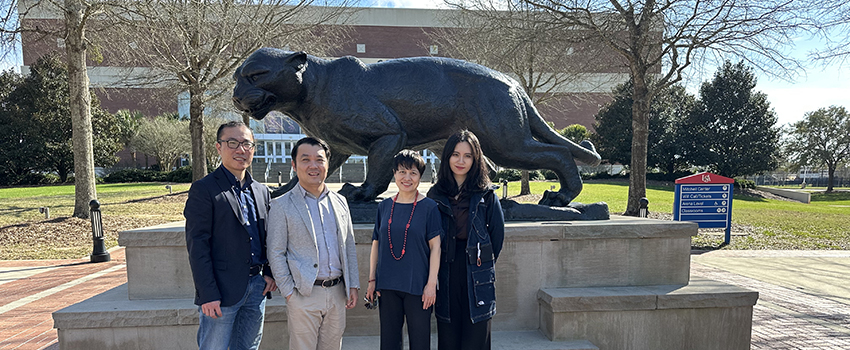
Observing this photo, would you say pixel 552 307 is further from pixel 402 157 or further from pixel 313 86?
pixel 313 86

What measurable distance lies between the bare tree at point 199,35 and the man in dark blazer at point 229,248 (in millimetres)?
8931

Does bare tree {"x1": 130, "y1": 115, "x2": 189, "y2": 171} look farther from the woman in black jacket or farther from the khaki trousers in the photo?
the woman in black jacket

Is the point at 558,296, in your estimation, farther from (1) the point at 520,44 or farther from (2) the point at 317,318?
(1) the point at 520,44

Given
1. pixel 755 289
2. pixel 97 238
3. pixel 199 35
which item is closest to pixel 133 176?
pixel 199 35

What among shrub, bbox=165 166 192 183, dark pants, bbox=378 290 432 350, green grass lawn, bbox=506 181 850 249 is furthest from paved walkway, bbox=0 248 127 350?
shrub, bbox=165 166 192 183

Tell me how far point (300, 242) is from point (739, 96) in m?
32.6

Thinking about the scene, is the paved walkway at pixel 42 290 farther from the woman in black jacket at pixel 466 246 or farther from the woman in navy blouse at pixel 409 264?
the woman in black jacket at pixel 466 246

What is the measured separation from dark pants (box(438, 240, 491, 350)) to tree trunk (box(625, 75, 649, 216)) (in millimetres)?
9919

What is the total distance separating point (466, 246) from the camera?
2.42 m

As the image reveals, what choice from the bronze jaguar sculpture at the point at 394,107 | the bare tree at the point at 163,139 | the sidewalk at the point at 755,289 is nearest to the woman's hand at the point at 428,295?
the bronze jaguar sculpture at the point at 394,107

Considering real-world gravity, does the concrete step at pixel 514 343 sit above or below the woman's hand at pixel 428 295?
below

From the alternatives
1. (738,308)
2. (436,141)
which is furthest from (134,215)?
(738,308)

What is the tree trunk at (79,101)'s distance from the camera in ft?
30.6

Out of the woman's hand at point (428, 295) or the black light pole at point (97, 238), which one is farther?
the black light pole at point (97, 238)
